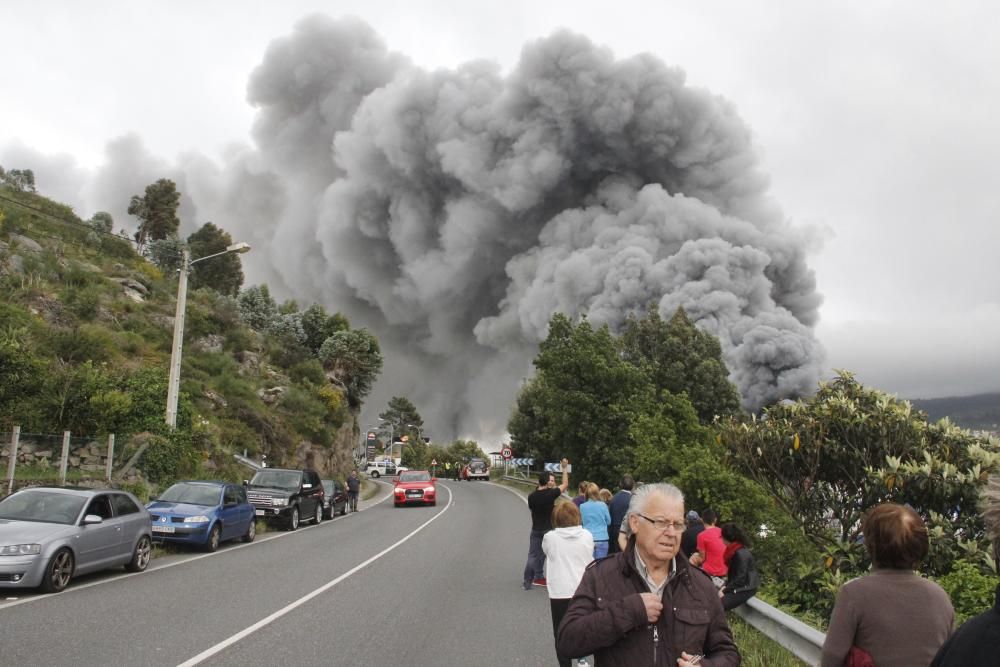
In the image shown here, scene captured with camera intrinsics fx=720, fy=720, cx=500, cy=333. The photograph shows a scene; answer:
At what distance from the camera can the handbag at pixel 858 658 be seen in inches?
110

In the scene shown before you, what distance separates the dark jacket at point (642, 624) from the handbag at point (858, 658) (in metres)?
0.56

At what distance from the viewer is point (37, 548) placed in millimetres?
8328

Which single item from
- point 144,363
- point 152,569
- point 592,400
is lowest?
point 152,569

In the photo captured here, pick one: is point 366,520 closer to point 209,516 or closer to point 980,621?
point 209,516

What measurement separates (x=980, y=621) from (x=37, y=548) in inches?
370

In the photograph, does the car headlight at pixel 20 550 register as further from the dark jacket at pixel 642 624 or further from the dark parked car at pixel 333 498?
the dark parked car at pixel 333 498

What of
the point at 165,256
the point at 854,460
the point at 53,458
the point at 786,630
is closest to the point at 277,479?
the point at 53,458

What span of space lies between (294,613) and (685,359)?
3445 centimetres

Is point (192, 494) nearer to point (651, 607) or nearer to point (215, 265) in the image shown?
point (651, 607)

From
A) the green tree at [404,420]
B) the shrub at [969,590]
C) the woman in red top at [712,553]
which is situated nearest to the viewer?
the shrub at [969,590]

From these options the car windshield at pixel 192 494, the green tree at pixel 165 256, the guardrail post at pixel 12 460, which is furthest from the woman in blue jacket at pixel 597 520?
the green tree at pixel 165 256

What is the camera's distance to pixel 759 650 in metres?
5.84

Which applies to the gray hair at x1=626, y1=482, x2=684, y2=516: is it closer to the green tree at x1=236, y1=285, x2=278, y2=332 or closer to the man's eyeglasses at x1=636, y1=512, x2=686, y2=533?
the man's eyeglasses at x1=636, y1=512, x2=686, y2=533

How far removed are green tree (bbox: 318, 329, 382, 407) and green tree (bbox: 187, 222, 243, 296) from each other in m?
11.3
